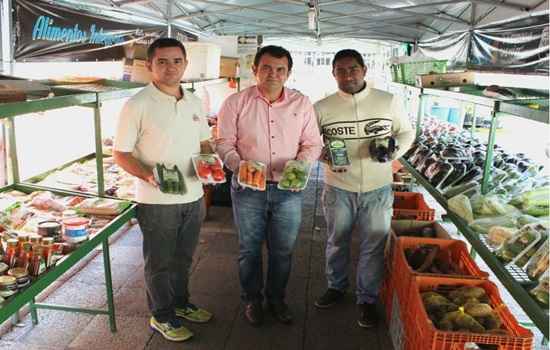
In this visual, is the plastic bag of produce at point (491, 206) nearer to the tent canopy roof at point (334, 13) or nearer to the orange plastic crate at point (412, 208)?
the orange plastic crate at point (412, 208)

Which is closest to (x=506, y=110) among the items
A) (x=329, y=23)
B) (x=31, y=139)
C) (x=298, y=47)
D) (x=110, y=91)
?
(x=110, y=91)

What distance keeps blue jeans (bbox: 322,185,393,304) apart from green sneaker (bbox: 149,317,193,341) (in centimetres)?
116

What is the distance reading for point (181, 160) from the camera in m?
2.67

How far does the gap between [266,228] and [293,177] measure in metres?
0.55

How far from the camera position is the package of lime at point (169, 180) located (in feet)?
8.11

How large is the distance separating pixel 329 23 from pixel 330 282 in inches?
237

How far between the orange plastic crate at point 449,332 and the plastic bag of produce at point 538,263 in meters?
0.26

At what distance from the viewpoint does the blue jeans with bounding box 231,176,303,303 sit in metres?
2.86

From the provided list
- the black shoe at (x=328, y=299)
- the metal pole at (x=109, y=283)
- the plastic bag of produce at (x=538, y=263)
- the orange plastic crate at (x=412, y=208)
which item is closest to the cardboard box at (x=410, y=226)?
the orange plastic crate at (x=412, y=208)

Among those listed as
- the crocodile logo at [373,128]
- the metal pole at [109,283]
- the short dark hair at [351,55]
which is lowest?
the metal pole at [109,283]

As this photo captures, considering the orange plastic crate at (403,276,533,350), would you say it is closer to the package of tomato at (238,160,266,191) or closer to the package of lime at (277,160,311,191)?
the package of lime at (277,160,311,191)

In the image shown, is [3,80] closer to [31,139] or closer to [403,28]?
[31,139]

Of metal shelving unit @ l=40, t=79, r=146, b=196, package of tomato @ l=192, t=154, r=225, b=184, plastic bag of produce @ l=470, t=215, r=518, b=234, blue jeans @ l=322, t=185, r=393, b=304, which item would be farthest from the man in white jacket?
metal shelving unit @ l=40, t=79, r=146, b=196

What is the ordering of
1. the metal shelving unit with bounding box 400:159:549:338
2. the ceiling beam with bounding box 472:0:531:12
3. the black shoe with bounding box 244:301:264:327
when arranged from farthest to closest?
the ceiling beam with bounding box 472:0:531:12 < the black shoe with bounding box 244:301:264:327 < the metal shelving unit with bounding box 400:159:549:338
